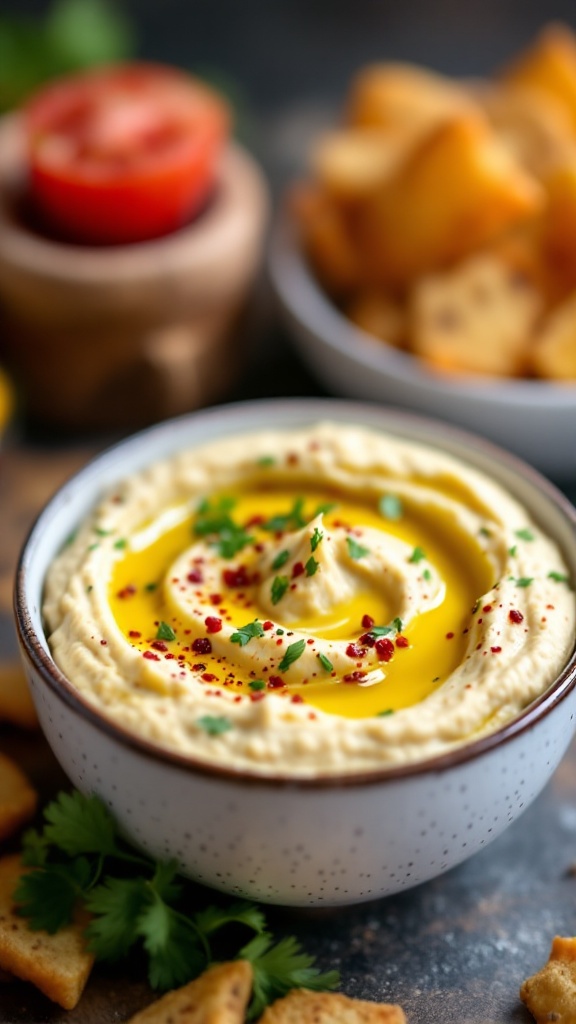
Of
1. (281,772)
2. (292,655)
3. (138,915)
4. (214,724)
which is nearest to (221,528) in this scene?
(292,655)

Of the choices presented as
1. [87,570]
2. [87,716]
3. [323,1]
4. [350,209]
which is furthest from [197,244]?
[323,1]

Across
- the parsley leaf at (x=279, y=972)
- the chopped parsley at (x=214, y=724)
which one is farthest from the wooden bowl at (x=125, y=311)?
the parsley leaf at (x=279, y=972)

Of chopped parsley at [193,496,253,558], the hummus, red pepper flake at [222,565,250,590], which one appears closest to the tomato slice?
the hummus

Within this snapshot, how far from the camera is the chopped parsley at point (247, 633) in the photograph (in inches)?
126

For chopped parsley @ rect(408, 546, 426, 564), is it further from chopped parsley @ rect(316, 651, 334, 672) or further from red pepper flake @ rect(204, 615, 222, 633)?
red pepper flake @ rect(204, 615, 222, 633)

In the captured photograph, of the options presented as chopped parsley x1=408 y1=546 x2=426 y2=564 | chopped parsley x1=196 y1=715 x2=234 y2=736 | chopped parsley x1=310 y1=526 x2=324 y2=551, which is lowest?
chopped parsley x1=196 y1=715 x2=234 y2=736

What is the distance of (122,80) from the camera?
213 inches

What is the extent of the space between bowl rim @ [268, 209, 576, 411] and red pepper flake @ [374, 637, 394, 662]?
1.71m

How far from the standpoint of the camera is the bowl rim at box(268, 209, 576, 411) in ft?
15.1

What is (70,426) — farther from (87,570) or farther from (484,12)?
(484,12)

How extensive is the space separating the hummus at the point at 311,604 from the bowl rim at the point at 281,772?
54mm

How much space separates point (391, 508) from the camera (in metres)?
3.73

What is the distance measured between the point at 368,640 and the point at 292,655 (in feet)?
0.76

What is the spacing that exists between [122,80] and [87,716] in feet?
11.6
